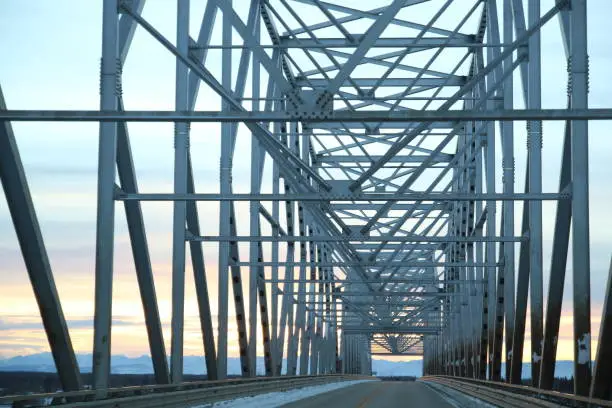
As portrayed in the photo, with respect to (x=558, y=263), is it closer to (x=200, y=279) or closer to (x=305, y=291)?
(x=200, y=279)

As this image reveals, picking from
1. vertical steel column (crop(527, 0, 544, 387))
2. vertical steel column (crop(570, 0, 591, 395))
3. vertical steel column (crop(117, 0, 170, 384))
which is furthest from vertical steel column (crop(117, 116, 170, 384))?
vertical steel column (crop(527, 0, 544, 387))

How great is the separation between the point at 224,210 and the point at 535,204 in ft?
33.9

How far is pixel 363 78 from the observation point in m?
49.0

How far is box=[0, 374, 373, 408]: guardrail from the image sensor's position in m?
15.3

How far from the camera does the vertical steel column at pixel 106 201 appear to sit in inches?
957

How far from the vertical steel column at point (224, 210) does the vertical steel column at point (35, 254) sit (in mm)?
14920

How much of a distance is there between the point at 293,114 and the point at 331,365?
8018 cm

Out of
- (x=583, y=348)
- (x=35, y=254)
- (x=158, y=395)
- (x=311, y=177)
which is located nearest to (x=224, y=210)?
(x=311, y=177)

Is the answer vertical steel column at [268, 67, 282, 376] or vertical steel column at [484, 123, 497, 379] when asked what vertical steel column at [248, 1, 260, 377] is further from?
vertical steel column at [484, 123, 497, 379]

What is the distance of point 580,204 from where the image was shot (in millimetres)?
24906

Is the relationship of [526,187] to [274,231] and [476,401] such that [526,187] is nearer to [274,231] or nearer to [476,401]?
[476,401]

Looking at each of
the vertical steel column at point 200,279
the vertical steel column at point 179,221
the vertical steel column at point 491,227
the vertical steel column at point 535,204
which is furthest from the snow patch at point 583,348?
the vertical steel column at point 491,227

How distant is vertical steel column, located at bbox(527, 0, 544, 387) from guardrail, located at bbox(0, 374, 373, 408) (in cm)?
738

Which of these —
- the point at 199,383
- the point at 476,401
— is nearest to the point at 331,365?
the point at 476,401
